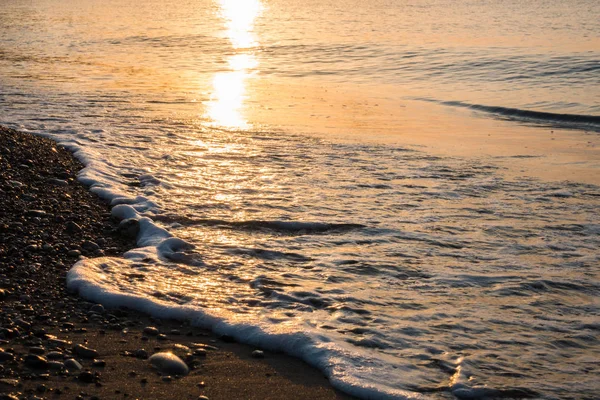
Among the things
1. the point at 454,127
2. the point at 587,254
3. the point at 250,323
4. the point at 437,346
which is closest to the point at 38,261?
the point at 250,323

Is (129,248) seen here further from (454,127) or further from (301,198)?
(454,127)

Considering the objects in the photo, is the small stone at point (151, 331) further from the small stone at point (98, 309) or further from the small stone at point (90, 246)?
the small stone at point (90, 246)

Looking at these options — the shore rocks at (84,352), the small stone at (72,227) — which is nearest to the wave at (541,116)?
the small stone at (72,227)

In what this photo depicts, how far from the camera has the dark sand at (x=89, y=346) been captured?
3.90 meters

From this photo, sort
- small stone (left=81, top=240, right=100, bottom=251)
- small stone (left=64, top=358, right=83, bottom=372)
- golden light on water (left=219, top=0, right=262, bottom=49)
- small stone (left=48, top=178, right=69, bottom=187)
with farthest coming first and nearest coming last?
1. golden light on water (left=219, top=0, right=262, bottom=49)
2. small stone (left=48, top=178, right=69, bottom=187)
3. small stone (left=81, top=240, right=100, bottom=251)
4. small stone (left=64, top=358, right=83, bottom=372)

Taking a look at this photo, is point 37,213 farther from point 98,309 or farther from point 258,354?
point 258,354

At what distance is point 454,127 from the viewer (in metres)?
12.9

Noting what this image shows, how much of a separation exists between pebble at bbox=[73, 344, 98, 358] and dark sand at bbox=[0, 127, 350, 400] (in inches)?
0.7

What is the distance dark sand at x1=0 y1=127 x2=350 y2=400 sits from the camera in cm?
390

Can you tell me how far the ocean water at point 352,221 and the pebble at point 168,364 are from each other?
0.55 m

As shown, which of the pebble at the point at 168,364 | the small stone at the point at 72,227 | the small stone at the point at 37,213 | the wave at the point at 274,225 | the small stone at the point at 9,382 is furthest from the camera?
the wave at the point at 274,225

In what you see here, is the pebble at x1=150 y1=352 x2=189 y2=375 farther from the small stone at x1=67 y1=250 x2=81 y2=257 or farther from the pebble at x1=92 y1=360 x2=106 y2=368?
the small stone at x1=67 y1=250 x2=81 y2=257

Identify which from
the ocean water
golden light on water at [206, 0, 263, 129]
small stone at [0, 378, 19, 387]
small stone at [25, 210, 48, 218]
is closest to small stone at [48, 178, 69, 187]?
the ocean water

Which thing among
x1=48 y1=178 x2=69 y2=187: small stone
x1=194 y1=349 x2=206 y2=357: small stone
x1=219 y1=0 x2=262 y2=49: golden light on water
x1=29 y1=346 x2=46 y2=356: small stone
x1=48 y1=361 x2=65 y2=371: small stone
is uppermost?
x1=219 y1=0 x2=262 y2=49: golden light on water
